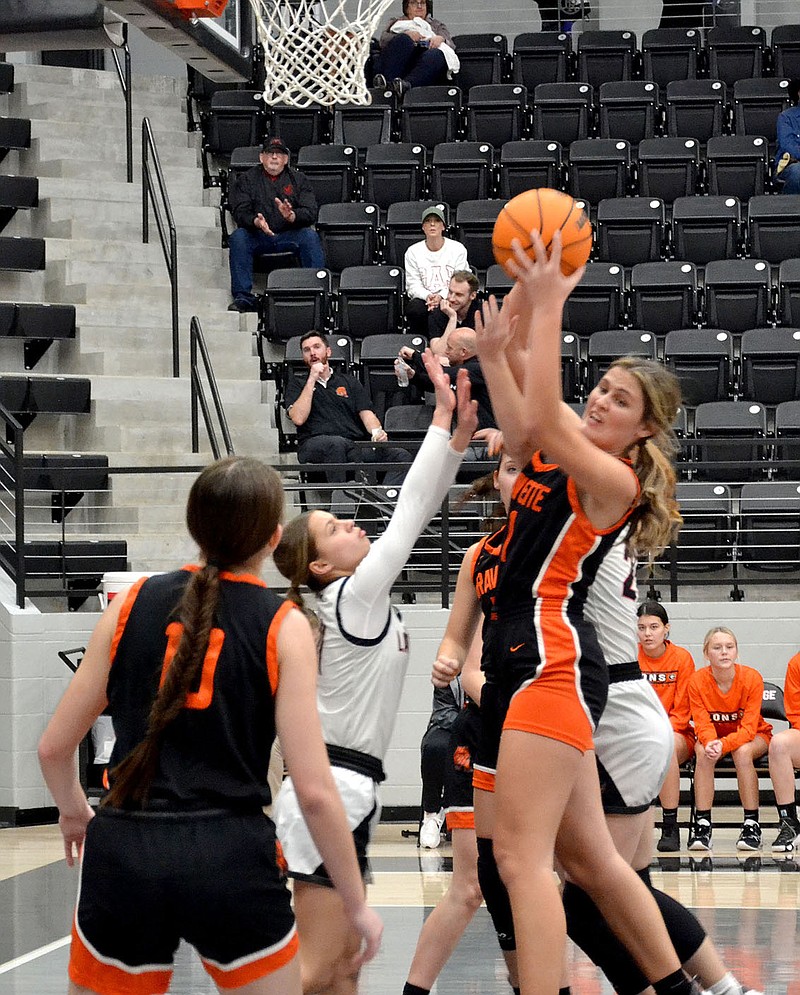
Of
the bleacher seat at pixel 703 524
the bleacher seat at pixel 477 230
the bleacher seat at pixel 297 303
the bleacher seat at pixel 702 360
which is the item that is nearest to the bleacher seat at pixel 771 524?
the bleacher seat at pixel 703 524

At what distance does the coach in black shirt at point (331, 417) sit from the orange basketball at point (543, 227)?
5965 mm

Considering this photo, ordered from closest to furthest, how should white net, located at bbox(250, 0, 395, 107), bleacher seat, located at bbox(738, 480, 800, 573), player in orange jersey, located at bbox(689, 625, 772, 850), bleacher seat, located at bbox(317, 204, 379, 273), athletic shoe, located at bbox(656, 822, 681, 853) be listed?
athletic shoe, located at bbox(656, 822, 681, 853) < player in orange jersey, located at bbox(689, 625, 772, 850) < bleacher seat, located at bbox(738, 480, 800, 573) < white net, located at bbox(250, 0, 395, 107) < bleacher seat, located at bbox(317, 204, 379, 273)

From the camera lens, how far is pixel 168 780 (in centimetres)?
248

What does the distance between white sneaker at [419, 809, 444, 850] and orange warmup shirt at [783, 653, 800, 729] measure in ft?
6.37

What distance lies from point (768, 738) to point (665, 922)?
476 cm

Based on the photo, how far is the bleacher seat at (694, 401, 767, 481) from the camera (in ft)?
32.7

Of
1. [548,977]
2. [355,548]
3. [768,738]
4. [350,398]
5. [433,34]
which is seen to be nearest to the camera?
[548,977]

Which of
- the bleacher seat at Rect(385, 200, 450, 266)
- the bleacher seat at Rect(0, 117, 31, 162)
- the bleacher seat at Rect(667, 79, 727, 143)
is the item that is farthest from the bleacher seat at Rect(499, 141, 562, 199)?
the bleacher seat at Rect(0, 117, 31, 162)

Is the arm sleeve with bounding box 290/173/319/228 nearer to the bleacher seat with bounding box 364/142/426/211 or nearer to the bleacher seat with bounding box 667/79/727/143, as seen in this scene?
the bleacher seat with bounding box 364/142/426/211

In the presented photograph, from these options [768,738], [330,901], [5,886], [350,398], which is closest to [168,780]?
[330,901]

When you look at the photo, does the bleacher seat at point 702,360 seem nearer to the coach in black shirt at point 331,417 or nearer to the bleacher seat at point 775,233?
the bleacher seat at point 775,233

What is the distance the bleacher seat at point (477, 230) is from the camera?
11.8 m

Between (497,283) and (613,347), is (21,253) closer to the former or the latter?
(497,283)

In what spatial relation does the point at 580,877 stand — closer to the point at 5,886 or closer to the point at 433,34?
the point at 5,886
